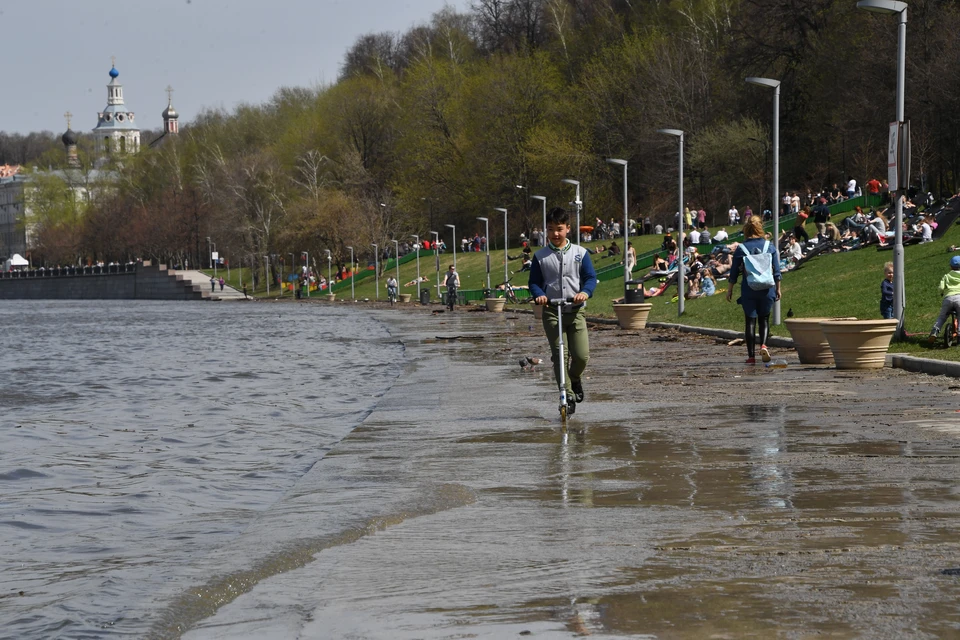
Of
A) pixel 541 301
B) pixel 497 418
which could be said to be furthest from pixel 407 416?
pixel 541 301

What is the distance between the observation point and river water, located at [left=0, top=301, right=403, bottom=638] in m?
7.22

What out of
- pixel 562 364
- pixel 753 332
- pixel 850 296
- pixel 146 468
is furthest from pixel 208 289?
pixel 146 468

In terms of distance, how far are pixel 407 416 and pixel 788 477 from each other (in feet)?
21.4

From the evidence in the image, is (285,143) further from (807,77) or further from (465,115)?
(807,77)

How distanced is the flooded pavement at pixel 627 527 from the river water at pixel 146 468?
1.29 feet

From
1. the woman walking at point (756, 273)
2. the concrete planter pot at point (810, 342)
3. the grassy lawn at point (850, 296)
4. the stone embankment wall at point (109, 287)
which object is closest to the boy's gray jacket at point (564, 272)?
the woman walking at point (756, 273)

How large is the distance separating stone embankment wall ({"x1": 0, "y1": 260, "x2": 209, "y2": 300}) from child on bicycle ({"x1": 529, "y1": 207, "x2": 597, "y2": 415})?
401ft

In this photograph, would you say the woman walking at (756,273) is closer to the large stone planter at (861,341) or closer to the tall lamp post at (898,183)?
the large stone planter at (861,341)

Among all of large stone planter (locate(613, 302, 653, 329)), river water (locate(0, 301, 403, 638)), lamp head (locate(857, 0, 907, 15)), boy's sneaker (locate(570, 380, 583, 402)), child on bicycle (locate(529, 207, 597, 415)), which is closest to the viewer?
river water (locate(0, 301, 403, 638))

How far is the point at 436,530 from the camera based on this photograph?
8.08m

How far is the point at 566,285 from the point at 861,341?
269 inches

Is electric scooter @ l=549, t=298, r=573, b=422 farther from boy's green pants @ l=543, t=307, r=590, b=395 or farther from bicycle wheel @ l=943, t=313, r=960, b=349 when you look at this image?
bicycle wheel @ l=943, t=313, r=960, b=349

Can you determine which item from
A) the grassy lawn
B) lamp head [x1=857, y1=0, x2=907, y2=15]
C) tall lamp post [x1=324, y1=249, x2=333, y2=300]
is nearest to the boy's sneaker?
the grassy lawn

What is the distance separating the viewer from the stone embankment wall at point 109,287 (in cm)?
14038
